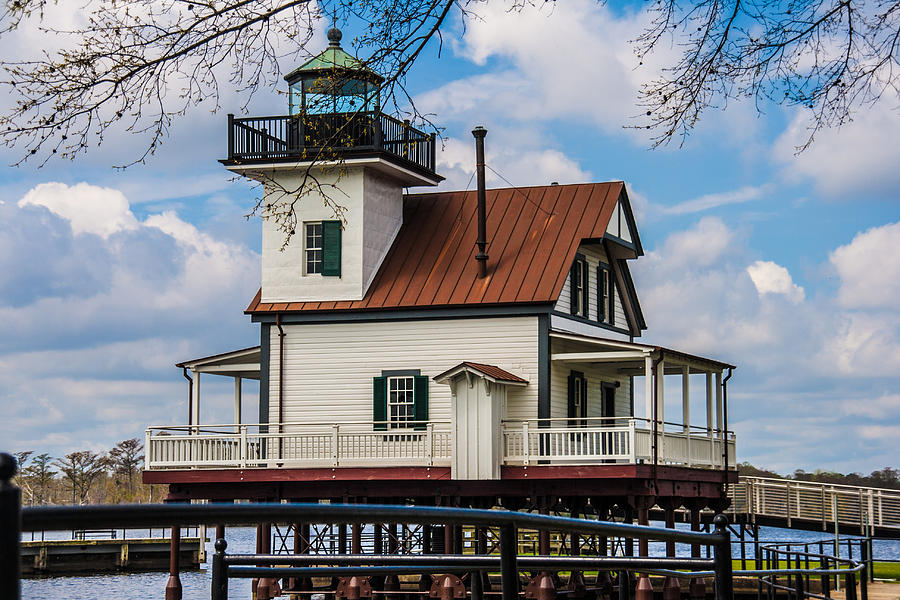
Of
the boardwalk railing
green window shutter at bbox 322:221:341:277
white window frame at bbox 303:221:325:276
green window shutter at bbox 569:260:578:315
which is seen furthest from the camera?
the boardwalk railing

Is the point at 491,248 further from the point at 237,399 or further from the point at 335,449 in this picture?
the point at 237,399

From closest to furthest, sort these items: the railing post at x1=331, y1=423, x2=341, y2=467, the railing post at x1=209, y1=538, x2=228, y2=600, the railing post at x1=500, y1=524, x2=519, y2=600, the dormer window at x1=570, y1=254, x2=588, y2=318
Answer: the railing post at x1=500, y1=524, x2=519, y2=600, the railing post at x1=209, y1=538, x2=228, y2=600, the railing post at x1=331, y1=423, x2=341, y2=467, the dormer window at x1=570, y1=254, x2=588, y2=318

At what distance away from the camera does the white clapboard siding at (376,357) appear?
1231 inches

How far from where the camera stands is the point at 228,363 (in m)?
34.8

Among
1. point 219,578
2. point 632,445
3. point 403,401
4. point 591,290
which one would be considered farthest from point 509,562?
point 591,290

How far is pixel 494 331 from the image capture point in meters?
31.6

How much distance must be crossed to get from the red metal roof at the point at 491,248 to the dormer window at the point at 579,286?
891 mm

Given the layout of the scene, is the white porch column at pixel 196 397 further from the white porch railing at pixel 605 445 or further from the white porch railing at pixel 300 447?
the white porch railing at pixel 605 445

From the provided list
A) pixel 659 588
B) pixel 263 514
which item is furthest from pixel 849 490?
pixel 263 514

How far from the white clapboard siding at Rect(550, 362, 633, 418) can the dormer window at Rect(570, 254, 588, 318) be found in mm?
1435

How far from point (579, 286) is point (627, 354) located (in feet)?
A: 14.5

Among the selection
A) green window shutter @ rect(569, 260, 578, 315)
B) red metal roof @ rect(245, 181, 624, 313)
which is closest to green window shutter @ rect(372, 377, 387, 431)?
red metal roof @ rect(245, 181, 624, 313)

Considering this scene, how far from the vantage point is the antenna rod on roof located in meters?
32.6

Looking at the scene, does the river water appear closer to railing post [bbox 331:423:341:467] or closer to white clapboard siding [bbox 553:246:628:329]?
white clapboard siding [bbox 553:246:628:329]
